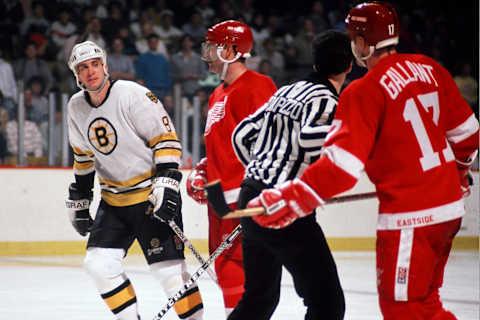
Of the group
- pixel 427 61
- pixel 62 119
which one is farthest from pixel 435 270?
pixel 62 119

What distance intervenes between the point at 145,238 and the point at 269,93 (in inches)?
32.3

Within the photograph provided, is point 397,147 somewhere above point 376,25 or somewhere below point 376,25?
below

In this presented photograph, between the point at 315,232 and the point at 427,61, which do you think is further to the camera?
the point at 315,232

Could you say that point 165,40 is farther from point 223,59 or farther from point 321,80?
point 321,80

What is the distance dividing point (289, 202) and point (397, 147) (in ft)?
1.17

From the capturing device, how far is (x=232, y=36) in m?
3.46

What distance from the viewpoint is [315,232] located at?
101 inches

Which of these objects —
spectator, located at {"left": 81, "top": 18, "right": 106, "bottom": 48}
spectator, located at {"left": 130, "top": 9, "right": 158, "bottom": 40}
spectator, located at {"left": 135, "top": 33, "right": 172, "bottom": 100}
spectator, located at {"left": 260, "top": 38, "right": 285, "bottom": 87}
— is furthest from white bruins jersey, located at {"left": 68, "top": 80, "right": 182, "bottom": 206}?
spectator, located at {"left": 130, "top": 9, "right": 158, "bottom": 40}

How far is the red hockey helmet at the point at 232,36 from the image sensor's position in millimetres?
3463

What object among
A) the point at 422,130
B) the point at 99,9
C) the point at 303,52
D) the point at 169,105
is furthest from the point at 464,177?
the point at 99,9

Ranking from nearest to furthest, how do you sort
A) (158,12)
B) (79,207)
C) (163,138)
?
(163,138) → (79,207) → (158,12)

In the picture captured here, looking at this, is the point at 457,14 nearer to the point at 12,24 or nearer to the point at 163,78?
the point at 163,78

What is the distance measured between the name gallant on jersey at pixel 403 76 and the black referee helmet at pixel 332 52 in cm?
37

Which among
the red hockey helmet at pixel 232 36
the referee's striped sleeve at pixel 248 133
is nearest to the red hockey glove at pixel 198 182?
the red hockey helmet at pixel 232 36
